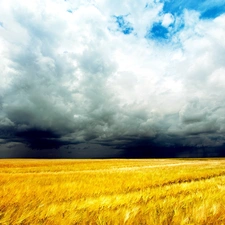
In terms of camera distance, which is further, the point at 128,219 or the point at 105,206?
the point at 105,206

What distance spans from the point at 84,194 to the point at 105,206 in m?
2.52

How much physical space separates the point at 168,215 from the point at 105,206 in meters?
1.30

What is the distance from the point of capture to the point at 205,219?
367 cm

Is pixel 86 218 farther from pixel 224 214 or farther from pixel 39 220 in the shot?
pixel 224 214

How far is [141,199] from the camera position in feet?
18.3

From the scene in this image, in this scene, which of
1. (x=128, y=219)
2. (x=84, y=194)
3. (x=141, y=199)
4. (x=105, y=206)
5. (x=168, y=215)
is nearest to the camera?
(x=128, y=219)

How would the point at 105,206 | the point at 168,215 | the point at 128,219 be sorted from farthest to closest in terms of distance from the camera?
the point at 105,206 → the point at 168,215 → the point at 128,219

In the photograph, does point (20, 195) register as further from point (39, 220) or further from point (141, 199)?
point (141, 199)

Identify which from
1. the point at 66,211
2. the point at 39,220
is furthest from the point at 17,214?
the point at 66,211

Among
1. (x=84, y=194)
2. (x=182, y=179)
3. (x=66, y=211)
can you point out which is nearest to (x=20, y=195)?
(x=84, y=194)

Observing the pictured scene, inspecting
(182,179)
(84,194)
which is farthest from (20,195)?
(182,179)

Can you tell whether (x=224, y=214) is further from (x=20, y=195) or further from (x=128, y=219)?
(x=20, y=195)

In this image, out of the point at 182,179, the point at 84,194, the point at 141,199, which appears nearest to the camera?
the point at 141,199

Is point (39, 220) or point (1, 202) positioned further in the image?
point (1, 202)
